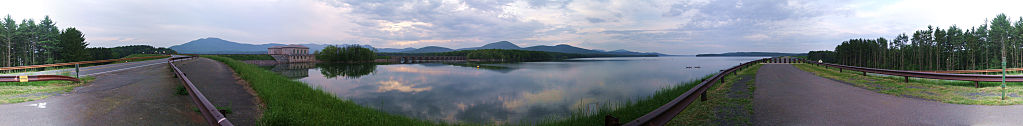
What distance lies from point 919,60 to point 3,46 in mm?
115902

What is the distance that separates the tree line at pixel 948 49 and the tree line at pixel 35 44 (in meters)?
95.1

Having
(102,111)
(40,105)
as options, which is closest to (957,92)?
(102,111)

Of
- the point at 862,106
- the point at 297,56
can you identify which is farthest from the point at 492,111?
the point at 297,56

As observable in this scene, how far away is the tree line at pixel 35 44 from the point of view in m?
36.0

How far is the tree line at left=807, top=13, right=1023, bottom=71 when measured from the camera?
140 ft

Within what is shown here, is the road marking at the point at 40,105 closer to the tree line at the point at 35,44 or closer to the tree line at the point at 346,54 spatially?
the tree line at the point at 35,44

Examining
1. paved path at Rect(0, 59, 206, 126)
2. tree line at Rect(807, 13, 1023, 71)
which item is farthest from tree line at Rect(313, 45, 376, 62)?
tree line at Rect(807, 13, 1023, 71)

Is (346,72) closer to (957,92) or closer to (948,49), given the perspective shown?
(957,92)

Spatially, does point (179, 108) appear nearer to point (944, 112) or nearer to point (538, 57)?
point (944, 112)

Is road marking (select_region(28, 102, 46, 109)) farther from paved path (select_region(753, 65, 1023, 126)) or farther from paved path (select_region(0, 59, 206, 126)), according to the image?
paved path (select_region(753, 65, 1023, 126))

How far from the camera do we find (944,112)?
6.04 m

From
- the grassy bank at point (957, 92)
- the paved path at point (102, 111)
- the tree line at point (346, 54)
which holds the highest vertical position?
the tree line at point (346, 54)

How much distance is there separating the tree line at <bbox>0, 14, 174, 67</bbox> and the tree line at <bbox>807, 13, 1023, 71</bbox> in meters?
95.1

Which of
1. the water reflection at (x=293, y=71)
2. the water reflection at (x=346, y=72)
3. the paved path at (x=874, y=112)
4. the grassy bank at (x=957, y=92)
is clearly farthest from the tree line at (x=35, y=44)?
the grassy bank at (x=957, y=92)
